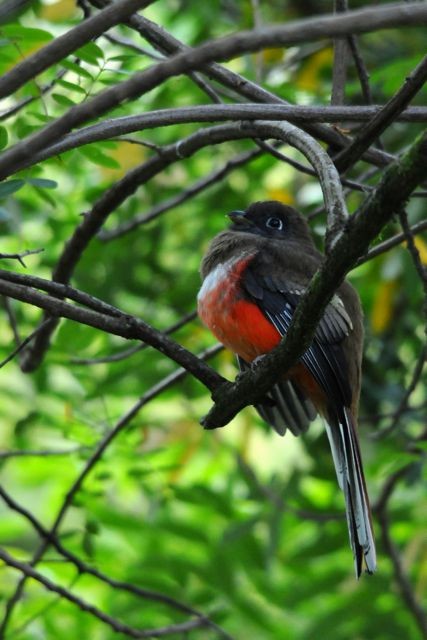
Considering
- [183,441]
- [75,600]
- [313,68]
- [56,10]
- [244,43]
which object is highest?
[313,68]

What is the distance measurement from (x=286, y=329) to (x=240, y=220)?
47.6 inches

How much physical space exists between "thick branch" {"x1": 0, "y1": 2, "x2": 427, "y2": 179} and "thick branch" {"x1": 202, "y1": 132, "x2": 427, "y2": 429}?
38cm

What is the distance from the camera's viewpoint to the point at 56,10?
582 centimetres

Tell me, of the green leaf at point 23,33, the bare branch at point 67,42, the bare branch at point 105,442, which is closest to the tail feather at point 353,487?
the bare branch at point 105,442

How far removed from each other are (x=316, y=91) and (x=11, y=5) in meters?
4.45

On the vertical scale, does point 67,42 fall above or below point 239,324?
Result: below

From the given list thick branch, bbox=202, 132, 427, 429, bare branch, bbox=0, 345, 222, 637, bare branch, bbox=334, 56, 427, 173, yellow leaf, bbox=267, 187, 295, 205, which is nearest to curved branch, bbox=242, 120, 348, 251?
thick branch, bbox=202, 132, 427, 429

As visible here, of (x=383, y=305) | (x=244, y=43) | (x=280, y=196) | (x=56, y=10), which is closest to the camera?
(x=244, y=43)

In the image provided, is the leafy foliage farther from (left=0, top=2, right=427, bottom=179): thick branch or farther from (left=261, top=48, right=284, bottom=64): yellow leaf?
(left=0, top=2, right=427, bottom=179): thick branch

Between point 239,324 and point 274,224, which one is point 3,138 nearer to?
point 239,324

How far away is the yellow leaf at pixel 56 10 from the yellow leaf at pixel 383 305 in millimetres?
2375

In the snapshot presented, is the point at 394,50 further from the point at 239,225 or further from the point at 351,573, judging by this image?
the point at 351,573

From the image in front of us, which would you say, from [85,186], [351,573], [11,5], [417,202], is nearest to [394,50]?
[417,202]

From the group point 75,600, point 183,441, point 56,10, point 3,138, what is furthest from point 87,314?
point 56,10
